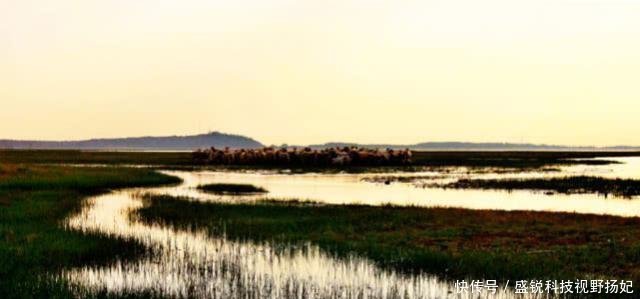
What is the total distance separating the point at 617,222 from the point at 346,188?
21380mm

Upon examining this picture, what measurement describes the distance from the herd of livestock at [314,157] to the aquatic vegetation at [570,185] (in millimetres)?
36733

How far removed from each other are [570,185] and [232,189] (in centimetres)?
2339

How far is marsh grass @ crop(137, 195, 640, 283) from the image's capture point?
48.3 ft

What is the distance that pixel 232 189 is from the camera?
131ft

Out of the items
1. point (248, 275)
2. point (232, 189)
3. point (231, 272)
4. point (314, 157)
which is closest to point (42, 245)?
point (231, 272)

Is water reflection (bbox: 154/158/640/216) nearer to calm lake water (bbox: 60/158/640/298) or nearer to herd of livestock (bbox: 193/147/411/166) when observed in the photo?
calm lake water (bbox: 60/158/640/298)

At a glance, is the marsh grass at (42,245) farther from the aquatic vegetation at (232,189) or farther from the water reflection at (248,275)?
the aquatic vegetation at (232,189)

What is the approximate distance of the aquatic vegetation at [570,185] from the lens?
38.2 meters

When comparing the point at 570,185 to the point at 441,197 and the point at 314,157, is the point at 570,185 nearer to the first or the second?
the point at 441,197

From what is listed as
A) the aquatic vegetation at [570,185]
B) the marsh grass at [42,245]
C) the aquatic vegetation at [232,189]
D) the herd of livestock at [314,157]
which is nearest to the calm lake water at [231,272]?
the marsh grass at [42,245]

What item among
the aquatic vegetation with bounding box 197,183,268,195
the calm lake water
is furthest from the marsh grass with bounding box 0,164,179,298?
the aquatic vegetation with bounding box 197,183,268,195

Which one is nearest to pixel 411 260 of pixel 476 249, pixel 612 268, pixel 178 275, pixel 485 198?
pixel 476 249

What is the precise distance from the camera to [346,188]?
41.5 m

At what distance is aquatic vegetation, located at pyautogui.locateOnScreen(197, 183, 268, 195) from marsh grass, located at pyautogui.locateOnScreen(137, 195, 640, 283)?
26.2 ft
